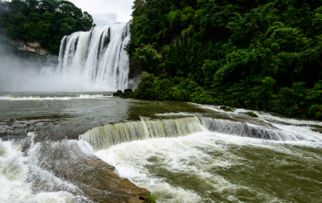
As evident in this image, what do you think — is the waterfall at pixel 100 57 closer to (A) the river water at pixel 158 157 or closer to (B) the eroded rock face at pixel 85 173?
(A) the river water at pixel 158 157

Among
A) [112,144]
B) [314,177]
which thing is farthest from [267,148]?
[112,144]

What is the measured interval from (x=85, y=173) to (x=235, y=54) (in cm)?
1598

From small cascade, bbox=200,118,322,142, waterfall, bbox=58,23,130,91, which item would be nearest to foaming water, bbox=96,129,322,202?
small cascade, bbox=200,118,322,142

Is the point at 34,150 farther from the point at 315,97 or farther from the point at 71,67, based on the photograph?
the point at 71,67

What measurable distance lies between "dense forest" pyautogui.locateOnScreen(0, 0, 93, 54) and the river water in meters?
31.4

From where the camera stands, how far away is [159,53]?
28.1 metres

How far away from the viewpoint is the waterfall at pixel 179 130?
10289mm

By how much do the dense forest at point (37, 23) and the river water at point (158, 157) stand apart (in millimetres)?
31431

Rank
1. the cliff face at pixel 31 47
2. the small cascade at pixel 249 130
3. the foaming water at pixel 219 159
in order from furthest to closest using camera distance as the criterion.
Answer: the cliff face at pixel 31 47 < the small cascade at pixel 249 130 < the foaming water at pixel 219 159

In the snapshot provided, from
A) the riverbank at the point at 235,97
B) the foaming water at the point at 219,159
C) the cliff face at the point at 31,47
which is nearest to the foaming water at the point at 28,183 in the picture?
the foaming water at the point at 219,159

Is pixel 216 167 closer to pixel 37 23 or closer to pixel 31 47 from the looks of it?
pixel 31 47

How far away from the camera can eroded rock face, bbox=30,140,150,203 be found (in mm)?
6012

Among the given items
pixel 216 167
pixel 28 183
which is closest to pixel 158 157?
pixel 216 167

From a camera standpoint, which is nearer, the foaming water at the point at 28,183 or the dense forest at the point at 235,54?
the foaming water at the point at 28,183
